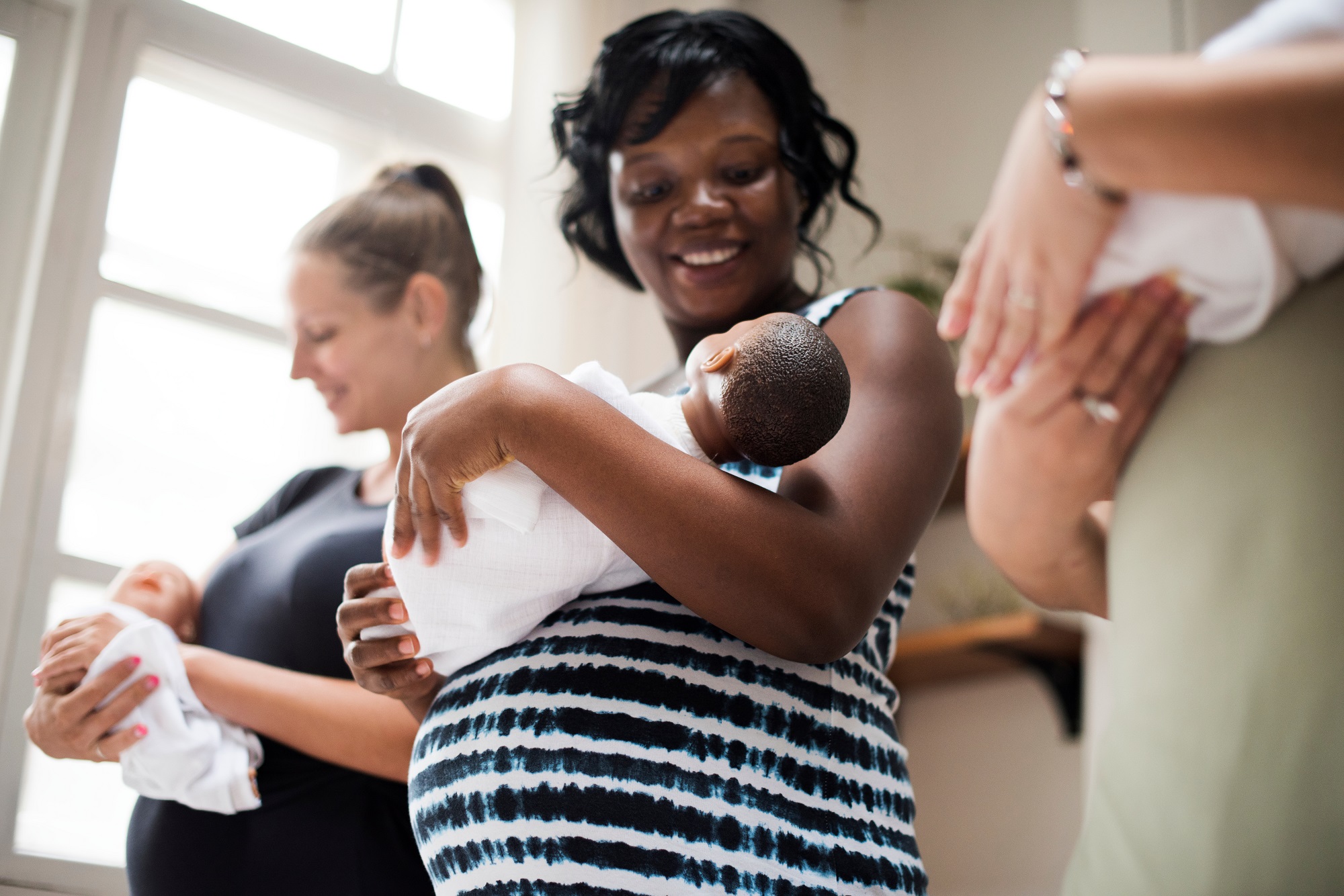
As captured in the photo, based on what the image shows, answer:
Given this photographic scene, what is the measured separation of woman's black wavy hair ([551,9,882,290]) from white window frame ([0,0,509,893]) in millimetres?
1151

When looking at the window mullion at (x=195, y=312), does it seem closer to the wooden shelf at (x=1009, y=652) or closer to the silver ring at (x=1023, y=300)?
the wooden shelf at (x=1009, y=652)

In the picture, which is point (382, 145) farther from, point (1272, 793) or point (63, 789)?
point (1272, 793)

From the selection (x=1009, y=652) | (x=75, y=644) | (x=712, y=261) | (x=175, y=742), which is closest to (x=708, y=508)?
(x=712, y=261)

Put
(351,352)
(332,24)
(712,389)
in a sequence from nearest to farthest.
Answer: (712,389), (351,352), (332,24)

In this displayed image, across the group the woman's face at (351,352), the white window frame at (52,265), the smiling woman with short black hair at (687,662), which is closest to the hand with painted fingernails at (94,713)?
the smiling woman with short black hair at (687,662)

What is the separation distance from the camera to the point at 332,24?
263 centimetres

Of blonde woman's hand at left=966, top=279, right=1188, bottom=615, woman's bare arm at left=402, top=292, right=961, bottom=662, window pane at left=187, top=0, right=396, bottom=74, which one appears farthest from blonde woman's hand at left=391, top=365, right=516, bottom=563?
window pane at left=187, top=0, right=396, bottom=74

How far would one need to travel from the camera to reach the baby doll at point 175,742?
1265 mm

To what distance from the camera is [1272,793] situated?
51 cm

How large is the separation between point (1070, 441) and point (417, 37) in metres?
2.45

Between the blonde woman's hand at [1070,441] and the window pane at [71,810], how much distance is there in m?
1.63

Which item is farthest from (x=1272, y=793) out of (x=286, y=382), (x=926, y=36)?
(x=926, y=36)

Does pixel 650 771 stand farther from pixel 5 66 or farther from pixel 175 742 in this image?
pixel 5 66

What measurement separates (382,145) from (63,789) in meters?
1.55
